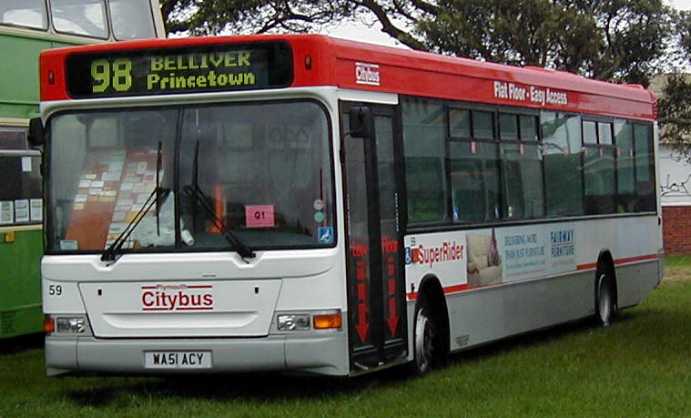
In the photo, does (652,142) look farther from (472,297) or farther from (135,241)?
(135,241)

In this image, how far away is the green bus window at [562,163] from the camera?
19281 mm

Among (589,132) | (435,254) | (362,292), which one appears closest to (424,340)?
(435,254)

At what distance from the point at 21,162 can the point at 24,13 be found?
1584 millimetres

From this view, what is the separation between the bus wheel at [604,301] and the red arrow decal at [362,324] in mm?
7370

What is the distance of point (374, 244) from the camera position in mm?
14281

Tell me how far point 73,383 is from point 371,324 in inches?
120

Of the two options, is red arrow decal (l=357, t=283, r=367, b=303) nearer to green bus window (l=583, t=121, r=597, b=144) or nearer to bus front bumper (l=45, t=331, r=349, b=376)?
bus front bumper (l=45, t=331, r=349, b=376)

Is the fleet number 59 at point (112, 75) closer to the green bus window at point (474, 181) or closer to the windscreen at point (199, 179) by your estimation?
the windscreen at point (199, 179)

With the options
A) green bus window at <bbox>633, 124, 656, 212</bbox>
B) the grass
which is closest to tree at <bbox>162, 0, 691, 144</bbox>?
green bus window at <bbox>633, 124, 656, 212</bbox>

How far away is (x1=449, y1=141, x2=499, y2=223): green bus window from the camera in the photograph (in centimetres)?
1647

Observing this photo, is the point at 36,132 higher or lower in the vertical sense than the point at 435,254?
higher

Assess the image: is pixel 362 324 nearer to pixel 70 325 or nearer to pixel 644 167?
pixel 70 325

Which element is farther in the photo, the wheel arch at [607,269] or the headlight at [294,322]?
the wheel arch at [607,269]

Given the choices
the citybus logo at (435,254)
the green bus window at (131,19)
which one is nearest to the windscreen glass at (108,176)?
the citybus logo at (435,254)
